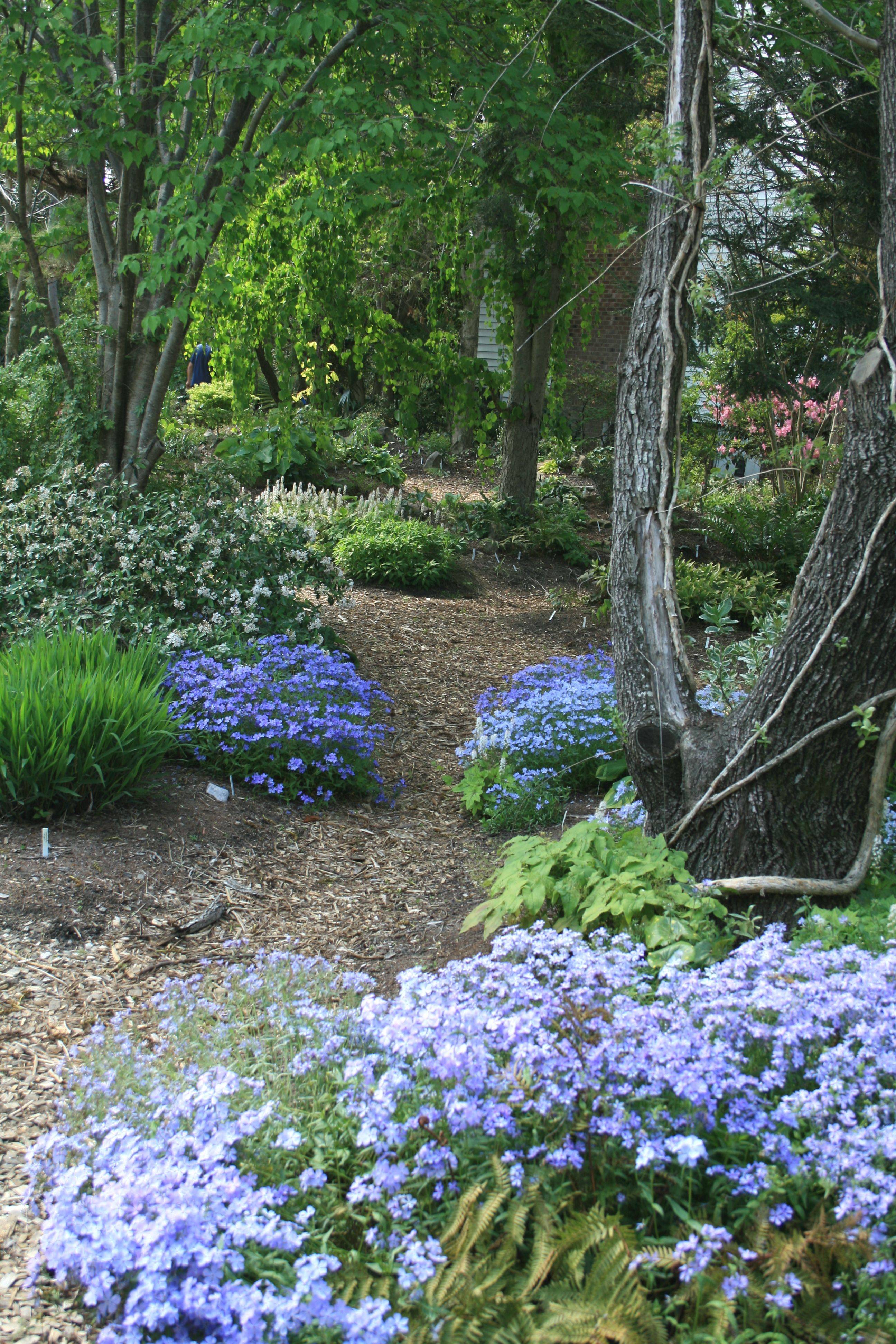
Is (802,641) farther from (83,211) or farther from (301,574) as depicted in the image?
(83,211)

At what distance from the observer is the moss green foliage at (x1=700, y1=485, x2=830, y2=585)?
9492mm

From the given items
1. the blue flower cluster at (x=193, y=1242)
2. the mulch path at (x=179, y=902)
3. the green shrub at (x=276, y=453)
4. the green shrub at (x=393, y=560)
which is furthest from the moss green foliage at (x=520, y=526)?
the blue flower cluster at (x=193, y=1242)

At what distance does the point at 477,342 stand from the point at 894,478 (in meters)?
13.7

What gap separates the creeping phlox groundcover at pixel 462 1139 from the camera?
1.67 m

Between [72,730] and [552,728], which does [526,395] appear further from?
[72,730]

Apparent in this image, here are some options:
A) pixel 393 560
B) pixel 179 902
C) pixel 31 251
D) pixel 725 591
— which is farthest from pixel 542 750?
pixel 31 251

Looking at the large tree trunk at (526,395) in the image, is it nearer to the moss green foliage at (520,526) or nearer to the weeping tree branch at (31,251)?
the moss green foliage at (520,526)

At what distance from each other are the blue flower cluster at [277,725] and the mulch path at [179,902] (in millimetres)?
138

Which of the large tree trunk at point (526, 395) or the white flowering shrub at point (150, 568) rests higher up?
the large tree trunk at point (526, 395)

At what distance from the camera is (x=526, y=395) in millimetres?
10070

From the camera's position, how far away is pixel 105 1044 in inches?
104

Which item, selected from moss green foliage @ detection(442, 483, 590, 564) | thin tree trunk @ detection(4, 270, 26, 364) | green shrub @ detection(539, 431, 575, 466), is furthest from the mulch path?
green shrub @ detection(539, 431, 575, 466)

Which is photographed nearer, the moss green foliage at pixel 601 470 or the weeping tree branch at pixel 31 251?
the weeping tree branch at pixel 31 251

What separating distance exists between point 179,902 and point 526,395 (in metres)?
7.52
